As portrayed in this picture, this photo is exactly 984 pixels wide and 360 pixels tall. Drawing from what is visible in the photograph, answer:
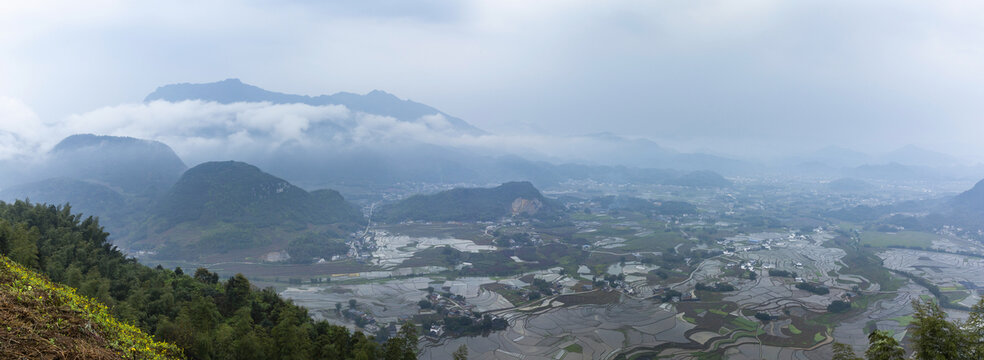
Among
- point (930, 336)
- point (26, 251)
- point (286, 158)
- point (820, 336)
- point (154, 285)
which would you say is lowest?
point (820, 336)

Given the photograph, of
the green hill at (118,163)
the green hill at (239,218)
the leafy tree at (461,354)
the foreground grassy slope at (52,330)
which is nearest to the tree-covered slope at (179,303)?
the leafy tree at (461,354)

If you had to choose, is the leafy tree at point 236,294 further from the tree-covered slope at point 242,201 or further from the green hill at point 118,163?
the green hill at point 118,163

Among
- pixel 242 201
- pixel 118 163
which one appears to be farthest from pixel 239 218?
pixel 118 163

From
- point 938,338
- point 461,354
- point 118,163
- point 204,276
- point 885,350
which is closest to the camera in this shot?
point 938,338

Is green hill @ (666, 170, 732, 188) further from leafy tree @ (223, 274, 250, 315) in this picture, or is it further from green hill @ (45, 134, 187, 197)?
green hill @ (45, 134, 187, 197)

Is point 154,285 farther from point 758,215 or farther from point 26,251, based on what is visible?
point 758,215

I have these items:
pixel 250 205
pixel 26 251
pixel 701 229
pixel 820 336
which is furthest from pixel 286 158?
pixel 820 336

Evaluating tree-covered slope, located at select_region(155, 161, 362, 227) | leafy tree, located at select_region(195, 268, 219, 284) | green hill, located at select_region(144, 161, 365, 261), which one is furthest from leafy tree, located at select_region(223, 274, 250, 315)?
tree-covered slope, located at select_region(155, 161, 362, 227)

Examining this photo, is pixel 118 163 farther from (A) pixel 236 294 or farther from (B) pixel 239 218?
(A) pixel 236 294
